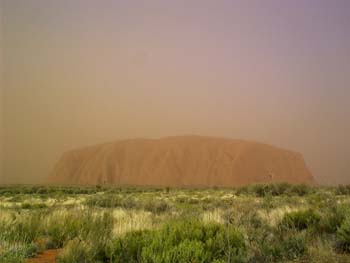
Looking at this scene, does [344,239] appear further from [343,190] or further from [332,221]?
[343,190]

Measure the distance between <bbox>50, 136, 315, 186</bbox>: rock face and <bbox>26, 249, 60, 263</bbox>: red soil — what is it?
120m

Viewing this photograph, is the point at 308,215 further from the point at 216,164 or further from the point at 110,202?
the point at 216,164

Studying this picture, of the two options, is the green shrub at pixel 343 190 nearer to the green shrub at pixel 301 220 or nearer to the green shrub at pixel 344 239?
the green shrub at pixel 301 220

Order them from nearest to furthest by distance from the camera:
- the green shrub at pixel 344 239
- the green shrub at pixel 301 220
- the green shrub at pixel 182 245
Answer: the green shrub at pixel 182 245, the green shrub at pixel 344 239, the green shrub at pixel 301 220

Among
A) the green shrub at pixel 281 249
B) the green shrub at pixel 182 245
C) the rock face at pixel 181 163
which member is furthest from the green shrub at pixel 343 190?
the rock face at pixel 181 163

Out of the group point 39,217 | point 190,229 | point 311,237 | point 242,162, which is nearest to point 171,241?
point 190,229

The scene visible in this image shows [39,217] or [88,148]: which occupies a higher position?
[39,217]

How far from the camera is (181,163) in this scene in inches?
5709

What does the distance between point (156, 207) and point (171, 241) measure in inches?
519

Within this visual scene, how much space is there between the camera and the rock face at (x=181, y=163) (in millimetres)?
135250

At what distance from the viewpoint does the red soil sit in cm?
834

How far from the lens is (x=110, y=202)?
2470cm

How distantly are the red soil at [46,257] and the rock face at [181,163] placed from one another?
395 feet

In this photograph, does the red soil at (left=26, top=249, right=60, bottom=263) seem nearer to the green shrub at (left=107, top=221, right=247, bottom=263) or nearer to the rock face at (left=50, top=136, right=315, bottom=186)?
the green shrub at (left=107, top=221, right=247, bottom=263)
